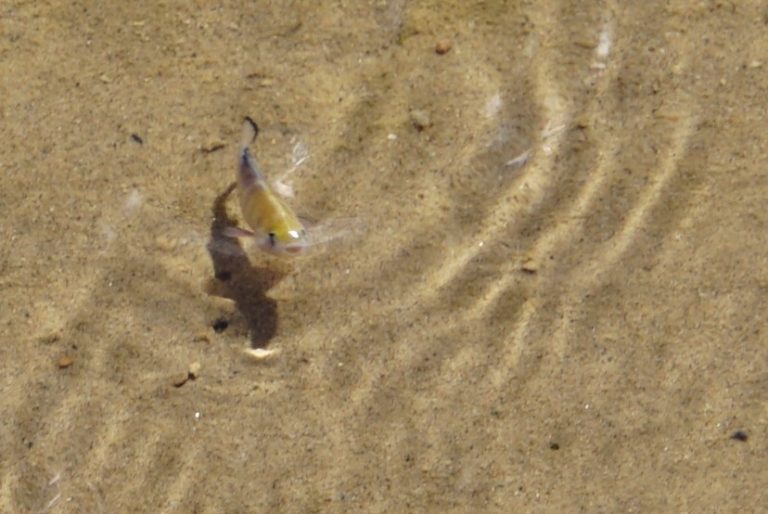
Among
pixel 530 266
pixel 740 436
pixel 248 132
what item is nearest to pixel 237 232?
pixel 248 132

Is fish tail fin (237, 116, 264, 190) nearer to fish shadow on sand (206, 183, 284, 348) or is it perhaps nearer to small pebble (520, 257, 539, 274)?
fish shadow on sand (206, 183, 284, 348)

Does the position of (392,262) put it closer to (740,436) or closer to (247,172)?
(247,172)

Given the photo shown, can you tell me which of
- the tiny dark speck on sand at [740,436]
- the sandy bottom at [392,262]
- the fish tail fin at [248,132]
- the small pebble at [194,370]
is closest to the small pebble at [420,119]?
the sandy bottom at [392,262]

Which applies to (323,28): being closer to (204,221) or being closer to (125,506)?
(204,221)

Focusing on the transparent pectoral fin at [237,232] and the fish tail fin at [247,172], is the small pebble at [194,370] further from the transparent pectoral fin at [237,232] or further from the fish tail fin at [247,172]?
the fish tail fin at [247,172]

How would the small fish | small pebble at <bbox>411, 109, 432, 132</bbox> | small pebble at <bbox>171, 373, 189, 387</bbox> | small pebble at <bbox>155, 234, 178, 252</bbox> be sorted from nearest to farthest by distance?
the small fish → small pebble at <bbox>171, 373, 189, 387</bbox> → small pebble at <bbox>155, 234, 178, 252</bbox> → small pebble at <bbox>411, 109, 432, 132</bbox>

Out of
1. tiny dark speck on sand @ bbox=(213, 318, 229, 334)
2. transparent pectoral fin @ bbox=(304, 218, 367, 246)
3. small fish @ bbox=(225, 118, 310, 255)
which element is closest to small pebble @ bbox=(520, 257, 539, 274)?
transparent pectoral fin @ bbox=(304, 218, 367, 246)
